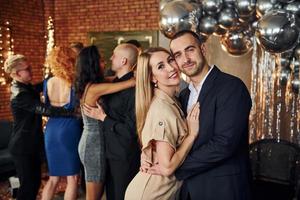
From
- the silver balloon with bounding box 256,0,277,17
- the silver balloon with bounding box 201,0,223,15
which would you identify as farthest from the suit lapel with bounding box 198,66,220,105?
the silver balloon with bounding box 201,0,223,15

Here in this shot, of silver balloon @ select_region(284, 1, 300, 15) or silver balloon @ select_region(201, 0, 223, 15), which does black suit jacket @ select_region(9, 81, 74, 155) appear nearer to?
silver balloon @ select_region(201, 0, 223, 15)

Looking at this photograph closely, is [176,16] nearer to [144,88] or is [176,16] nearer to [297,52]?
[297,52]

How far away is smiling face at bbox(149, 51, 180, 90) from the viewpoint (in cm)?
175

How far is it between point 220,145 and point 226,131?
0.22 ft

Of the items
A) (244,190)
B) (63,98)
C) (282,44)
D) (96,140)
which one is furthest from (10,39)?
(244,190)

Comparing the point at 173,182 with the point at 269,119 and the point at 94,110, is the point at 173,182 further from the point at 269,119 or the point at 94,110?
the point at 269,119

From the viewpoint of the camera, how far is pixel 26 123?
3.10 meters

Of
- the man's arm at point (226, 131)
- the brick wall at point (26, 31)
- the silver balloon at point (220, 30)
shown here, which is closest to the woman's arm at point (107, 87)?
the man's arm at point (226, 131)

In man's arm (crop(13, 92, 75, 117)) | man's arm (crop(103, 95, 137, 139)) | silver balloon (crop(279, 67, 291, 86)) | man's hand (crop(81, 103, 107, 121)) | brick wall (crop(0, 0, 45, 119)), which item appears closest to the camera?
man's arm (crop(103, 95, 137, 139))

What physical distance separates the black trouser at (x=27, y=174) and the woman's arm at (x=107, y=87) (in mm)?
1072

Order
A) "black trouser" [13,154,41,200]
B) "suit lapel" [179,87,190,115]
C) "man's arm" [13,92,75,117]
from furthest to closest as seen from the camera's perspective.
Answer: "black trouser" [13,154,41,200]
"man's arm" [13,92,75,117]
"suit lapel" [179,87,190,115]

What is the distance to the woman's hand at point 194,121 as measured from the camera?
1.64 metres

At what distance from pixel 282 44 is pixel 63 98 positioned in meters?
1.76

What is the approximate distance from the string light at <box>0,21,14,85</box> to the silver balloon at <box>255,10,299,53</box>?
14.0 ft
